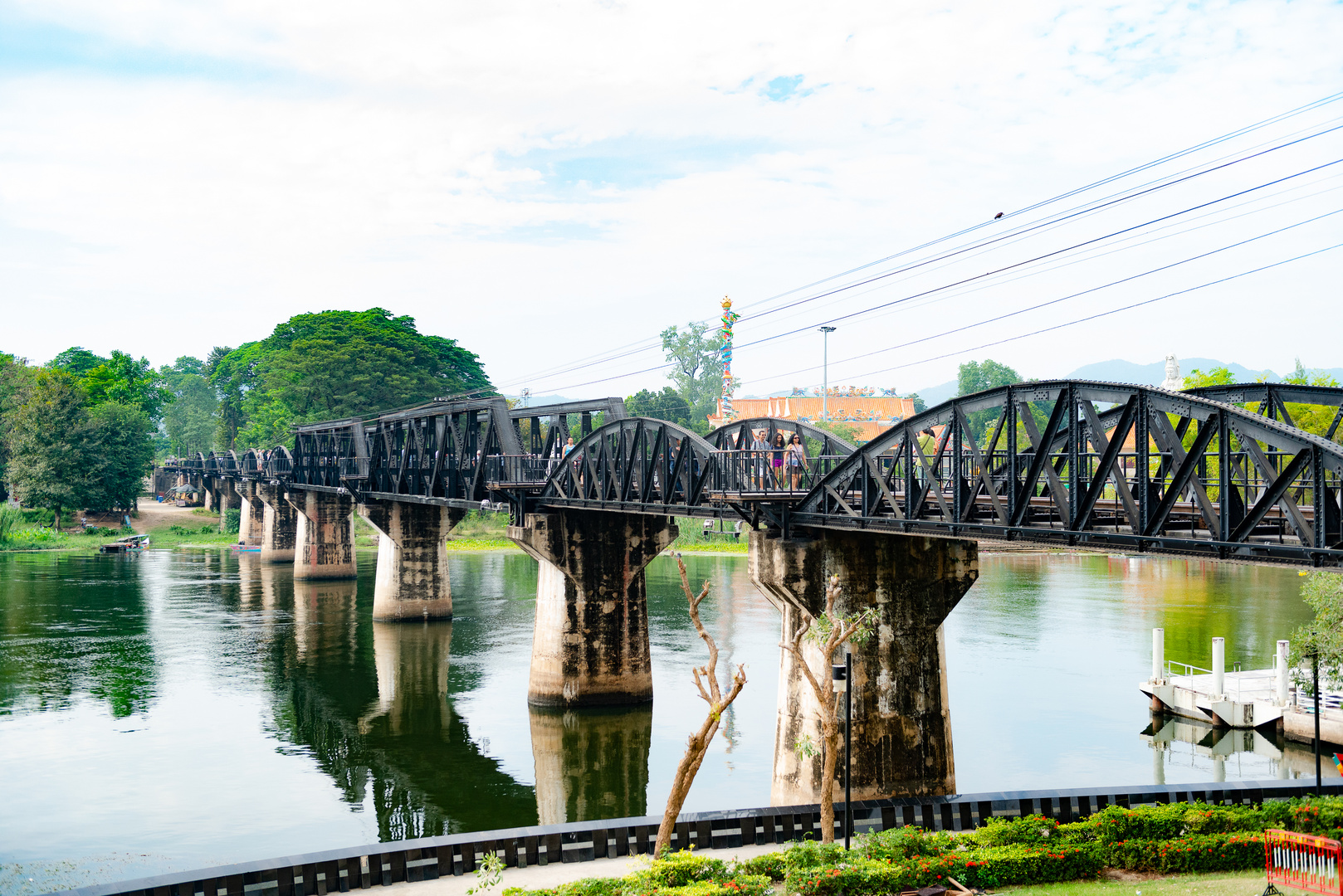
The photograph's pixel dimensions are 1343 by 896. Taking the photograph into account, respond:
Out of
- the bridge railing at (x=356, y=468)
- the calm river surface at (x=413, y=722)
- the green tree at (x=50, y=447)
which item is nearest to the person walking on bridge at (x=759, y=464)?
the calm river surface at (x=413, y=722)

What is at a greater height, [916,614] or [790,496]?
[790,496]

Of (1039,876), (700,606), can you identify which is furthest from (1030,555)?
(1039,876)

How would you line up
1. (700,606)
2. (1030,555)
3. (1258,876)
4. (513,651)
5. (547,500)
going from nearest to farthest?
1. (1258,876)
2. (547,500)
3. (513,651)
4. (700,606)
5. (1030,555)

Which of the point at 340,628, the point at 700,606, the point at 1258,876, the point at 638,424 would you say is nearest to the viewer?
the point at 1258,876

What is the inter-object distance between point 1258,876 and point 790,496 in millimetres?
12883

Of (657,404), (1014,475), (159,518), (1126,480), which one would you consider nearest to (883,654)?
(1014,475)

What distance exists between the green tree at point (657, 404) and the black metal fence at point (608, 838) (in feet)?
364

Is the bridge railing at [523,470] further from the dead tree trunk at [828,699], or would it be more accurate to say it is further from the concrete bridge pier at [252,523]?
the concrete bridge pier at [252,523]

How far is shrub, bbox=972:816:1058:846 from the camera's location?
19.5 meters

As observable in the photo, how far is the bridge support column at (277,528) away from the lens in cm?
10144

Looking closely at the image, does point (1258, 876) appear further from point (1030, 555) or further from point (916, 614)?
point (1030, 555)

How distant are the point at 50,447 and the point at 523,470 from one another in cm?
9534

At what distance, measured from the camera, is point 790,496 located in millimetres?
27344

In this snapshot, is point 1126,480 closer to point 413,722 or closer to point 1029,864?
point 1029,864
